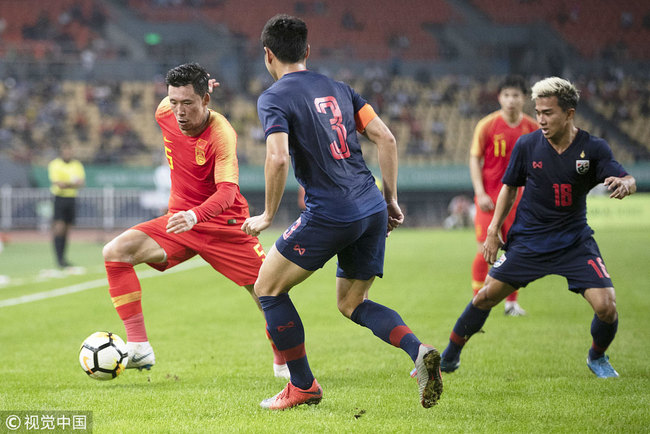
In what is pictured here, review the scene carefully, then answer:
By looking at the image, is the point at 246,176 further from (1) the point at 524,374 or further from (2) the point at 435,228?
(1) the point at 524,374

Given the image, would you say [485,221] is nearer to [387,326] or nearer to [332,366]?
[332,366]

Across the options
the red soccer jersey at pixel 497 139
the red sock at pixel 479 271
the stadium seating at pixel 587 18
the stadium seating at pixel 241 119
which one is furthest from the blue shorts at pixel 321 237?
the stadium seating at pixel 587 18

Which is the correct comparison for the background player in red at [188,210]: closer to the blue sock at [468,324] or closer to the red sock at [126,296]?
the red sock at [126,296]

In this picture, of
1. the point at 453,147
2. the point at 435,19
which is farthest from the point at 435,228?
the point at 435,19

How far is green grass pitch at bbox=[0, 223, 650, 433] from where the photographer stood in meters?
4.55

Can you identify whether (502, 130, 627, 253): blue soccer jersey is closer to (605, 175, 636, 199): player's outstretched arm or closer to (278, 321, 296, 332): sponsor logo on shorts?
(605, 175, 636, 199): player's outstretched arm

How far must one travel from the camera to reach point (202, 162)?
6.00m

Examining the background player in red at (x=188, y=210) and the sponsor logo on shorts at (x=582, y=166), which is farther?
the background player in red at (x=188, y=210)

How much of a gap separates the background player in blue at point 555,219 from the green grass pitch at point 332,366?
1.71ft

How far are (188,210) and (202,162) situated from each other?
0.48 meters

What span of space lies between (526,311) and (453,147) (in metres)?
26.8

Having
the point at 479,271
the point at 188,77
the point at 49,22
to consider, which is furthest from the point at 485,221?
the point at 49,22

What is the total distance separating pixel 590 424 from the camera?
14.4 feet

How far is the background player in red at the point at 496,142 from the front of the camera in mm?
8617
